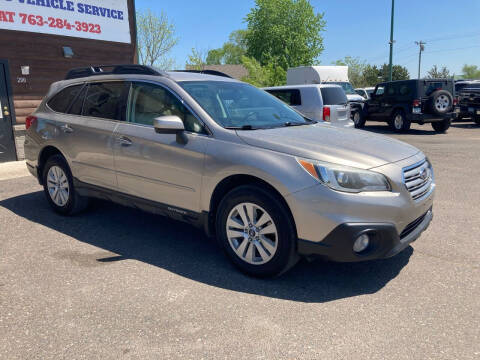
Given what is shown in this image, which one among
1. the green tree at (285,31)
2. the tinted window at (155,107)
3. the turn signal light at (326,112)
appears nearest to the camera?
the tinted window at (155,107)

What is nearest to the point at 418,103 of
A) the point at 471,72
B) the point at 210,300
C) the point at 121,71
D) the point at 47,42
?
the point at 47,42

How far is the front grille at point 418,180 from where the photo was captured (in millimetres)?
3457

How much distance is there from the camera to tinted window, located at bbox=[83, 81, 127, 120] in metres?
4.61

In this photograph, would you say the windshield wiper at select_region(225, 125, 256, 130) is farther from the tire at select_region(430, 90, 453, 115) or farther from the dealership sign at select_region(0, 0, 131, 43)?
the tire at select_region(430, 90, 453, 115)

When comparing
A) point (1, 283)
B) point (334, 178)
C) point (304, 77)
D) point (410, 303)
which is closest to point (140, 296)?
point (1, 283)

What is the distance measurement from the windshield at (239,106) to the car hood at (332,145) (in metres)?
0.26

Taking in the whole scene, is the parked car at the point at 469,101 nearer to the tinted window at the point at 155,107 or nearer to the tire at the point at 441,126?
the tire at the point at 441,126

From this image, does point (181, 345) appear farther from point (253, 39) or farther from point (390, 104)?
point (253, 39)

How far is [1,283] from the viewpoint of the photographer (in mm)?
3602

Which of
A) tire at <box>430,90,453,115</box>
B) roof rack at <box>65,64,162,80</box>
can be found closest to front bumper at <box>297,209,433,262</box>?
roof rack at <box>65,64,162,80</box>

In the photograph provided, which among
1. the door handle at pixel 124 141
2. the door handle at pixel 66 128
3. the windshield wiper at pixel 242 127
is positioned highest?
the windshield wiper at pixel 242 127

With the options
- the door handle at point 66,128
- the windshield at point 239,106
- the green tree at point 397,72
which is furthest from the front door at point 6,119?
the green tree at point 397,72

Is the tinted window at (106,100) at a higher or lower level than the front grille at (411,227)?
higher

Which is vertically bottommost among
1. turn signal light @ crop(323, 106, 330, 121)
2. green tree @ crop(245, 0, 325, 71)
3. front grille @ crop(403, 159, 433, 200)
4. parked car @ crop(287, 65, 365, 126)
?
front grille @ crop(403, 159, 433, 200)
